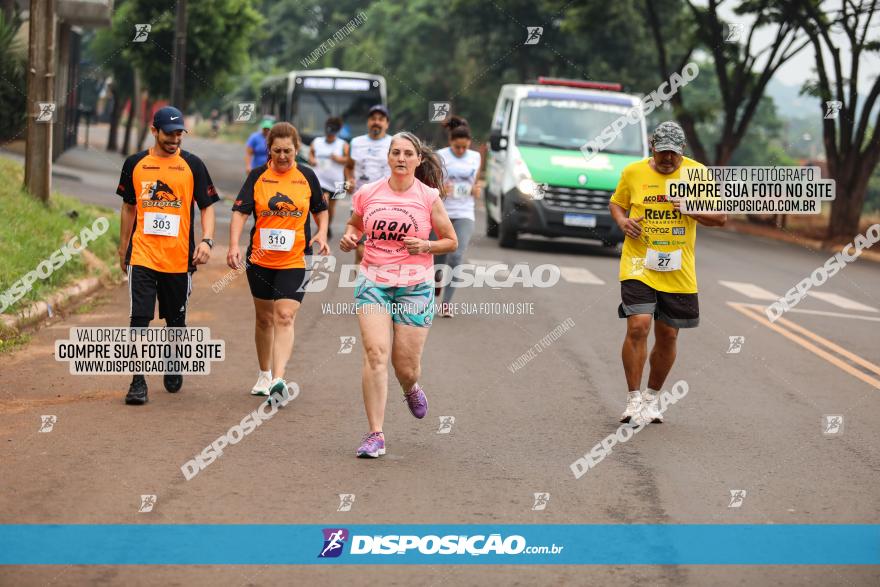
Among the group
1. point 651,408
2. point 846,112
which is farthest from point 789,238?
point 651,408

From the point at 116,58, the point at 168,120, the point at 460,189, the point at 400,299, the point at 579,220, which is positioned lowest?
the point at 579,220

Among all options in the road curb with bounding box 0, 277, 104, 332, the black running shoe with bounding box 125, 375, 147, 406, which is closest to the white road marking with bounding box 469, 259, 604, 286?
the road curb with bounding box 0, 277, 104, 332

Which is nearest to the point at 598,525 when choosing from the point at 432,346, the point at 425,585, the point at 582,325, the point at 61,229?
the point at 425,585

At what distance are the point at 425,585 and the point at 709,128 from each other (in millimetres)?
112090

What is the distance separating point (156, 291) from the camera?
9586mm

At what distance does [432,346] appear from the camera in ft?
41.1

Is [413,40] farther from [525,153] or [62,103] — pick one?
[525,153]

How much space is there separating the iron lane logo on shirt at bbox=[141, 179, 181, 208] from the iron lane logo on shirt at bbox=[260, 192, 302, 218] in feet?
2.05

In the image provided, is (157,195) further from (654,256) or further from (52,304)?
(52,304)

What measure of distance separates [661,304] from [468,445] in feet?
5.92

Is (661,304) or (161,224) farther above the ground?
(161,224)

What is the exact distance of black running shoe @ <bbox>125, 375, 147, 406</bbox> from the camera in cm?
933

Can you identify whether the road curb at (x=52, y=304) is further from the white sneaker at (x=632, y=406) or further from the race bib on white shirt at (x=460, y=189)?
the white sneaker at (x=632, y=406)

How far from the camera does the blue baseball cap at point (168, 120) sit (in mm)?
9133
